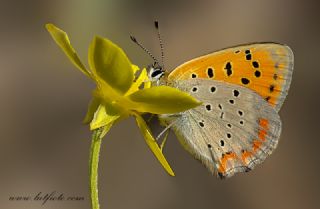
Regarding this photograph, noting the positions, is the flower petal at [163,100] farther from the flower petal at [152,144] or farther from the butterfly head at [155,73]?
the butterfly head at [155,73]

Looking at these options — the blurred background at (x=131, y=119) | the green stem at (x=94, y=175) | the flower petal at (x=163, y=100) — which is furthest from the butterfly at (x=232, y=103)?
the blurred background at (x=131, y=119)

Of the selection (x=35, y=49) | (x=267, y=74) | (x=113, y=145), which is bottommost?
(x=113, y=145)

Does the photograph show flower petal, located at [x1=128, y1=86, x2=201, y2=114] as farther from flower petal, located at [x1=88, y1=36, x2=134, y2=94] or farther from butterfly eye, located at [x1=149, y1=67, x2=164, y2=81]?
butterfly eye, located at [x1=149, y1=67, x2=164, y2=81]

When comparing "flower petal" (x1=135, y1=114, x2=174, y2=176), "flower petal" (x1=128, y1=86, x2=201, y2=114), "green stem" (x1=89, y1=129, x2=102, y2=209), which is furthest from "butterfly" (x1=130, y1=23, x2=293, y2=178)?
"green stem" (x1=89, y1=129, x2=102, y2=209)

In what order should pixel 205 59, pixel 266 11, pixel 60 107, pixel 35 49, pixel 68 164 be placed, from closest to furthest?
pixel 205 59 → pixel 68 164 → pixel 60 107 → pixel 35 49 → pixel 266 11

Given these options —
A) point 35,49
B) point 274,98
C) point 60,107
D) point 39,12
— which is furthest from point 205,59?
point 39,12

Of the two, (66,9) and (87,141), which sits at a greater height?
(66,9)

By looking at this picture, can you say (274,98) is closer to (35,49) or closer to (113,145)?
(113,145)
